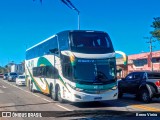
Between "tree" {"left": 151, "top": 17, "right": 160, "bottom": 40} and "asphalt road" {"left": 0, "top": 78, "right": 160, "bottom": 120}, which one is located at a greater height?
"tree" {"left": 151, "top": 17, "right": 160, "bottom": 40}

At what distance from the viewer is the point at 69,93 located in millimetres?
17109

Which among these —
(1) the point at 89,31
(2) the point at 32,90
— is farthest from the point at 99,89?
(2) the point at 32,90

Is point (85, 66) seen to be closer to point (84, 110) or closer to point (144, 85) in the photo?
point (84, 110)

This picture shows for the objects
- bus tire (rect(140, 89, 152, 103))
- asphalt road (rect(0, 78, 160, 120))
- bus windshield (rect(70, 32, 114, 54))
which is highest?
bus windshield (rect(70, 32, 114, 54))

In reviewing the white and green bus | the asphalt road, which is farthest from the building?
the asphalt road

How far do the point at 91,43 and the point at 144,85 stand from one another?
171 inches

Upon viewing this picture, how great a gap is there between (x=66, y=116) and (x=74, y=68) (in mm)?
3660

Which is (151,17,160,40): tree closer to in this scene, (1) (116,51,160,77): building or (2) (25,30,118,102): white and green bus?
(1) (116,51,160,77): building

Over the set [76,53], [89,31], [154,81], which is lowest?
[154,81]

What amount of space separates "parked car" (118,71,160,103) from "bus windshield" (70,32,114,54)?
3268 millimetres

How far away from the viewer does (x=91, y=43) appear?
57.9 feet

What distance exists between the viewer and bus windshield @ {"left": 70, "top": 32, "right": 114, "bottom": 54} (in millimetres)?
17328

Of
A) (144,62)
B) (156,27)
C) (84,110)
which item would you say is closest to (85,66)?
(84,110)

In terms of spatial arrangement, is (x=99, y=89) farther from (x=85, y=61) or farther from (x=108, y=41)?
(x=108, y=41)
